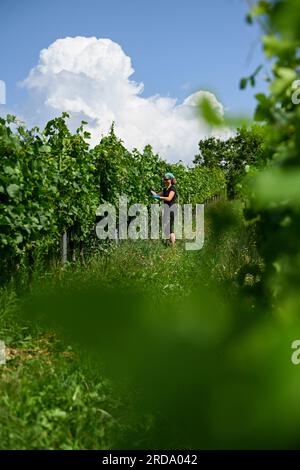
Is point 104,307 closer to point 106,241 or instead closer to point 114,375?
point 114,375

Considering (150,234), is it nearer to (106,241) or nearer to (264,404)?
(106,241)

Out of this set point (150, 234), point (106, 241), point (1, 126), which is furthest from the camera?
point (150, 234)

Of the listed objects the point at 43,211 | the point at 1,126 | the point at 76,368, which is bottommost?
the point at 76,368

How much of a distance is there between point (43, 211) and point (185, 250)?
4.35 m

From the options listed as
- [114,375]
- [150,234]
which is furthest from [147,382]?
[150,234]

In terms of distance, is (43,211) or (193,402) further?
(43,211)

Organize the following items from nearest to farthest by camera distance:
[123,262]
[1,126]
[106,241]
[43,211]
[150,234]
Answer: [1,126]
[43,211]
[123,262]
[106,241]
[150,234]

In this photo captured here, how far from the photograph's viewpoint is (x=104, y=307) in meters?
0.51

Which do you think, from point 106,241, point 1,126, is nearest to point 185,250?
point 106,241

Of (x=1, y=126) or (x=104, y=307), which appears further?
(x=1, y=126)

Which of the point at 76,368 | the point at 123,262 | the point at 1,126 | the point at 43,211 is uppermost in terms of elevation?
the point at 1,126

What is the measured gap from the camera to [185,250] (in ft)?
35.3

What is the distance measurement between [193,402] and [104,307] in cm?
14

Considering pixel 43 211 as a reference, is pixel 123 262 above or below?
below
